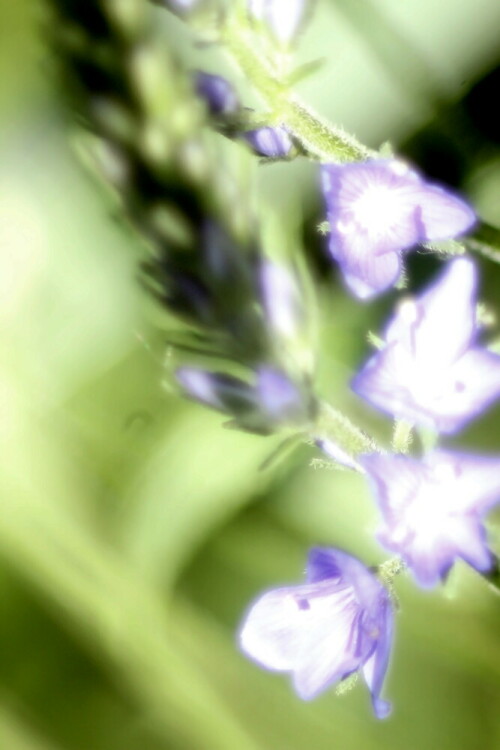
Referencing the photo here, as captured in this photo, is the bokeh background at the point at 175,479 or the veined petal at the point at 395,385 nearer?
the veined petal at the point at 395,385

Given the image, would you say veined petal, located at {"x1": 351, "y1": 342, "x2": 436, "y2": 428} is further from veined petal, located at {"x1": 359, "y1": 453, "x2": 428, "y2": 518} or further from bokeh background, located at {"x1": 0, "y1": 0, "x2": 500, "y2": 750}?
bokeh background, located at {"x1": 0, "y1": 0, "x2": 500, "y2": 750}

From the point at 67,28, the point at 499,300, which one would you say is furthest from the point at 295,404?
the point at 499,300

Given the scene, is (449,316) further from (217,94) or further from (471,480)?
(217,94)

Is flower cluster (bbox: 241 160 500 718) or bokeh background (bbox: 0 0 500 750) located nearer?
flower cluster (bbox: 241 160 500 718)

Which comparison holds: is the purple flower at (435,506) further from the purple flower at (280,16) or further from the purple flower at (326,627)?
the purple flower at (280,16)

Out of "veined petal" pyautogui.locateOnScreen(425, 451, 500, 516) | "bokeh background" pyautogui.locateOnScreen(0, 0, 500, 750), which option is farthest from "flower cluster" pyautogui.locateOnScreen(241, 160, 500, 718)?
"bokeh background" pyautogui.locateOnScreen(0, 0, 500, 750)

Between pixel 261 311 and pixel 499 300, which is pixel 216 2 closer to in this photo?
pixel 261 311

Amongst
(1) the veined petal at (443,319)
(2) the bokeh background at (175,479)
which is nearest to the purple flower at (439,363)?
(1) the veined petal at (443,319)
